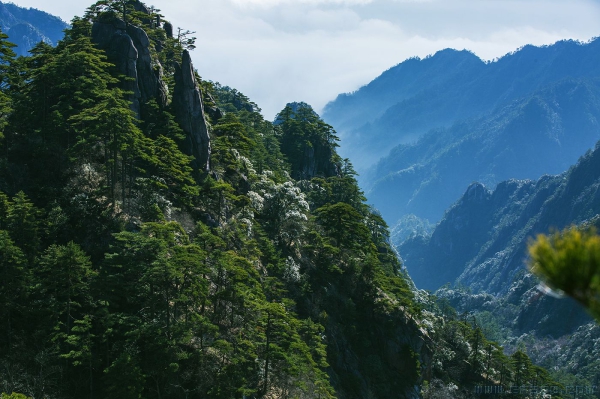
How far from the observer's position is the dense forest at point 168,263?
102 feet

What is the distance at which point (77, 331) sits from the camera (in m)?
30.4

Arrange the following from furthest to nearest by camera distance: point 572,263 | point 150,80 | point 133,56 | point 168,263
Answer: point 150,80 < point 133,56 < point 168,263 < point 572,263

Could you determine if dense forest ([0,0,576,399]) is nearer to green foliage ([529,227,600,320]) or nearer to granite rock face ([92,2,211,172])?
granite rock face ([92,2,211,172])

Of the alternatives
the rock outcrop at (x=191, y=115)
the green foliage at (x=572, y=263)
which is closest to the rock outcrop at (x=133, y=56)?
→ the rock outcrop at (x=191, y=115)

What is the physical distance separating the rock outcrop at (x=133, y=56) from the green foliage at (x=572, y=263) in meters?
53.5

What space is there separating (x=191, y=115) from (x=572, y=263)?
51.7 m

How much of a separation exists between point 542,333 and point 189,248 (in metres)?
188

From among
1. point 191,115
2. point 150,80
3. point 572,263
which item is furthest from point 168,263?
point 150,80

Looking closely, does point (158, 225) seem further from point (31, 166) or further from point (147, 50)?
point (147, 50)

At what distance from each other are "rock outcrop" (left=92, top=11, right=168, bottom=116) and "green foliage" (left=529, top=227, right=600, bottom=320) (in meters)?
53.5

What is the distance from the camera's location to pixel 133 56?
2174 inches

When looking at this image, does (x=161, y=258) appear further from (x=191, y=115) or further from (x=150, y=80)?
(x=150, y=80)

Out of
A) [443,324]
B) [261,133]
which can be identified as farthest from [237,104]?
[443,324]

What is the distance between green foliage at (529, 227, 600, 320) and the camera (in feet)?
14.9
